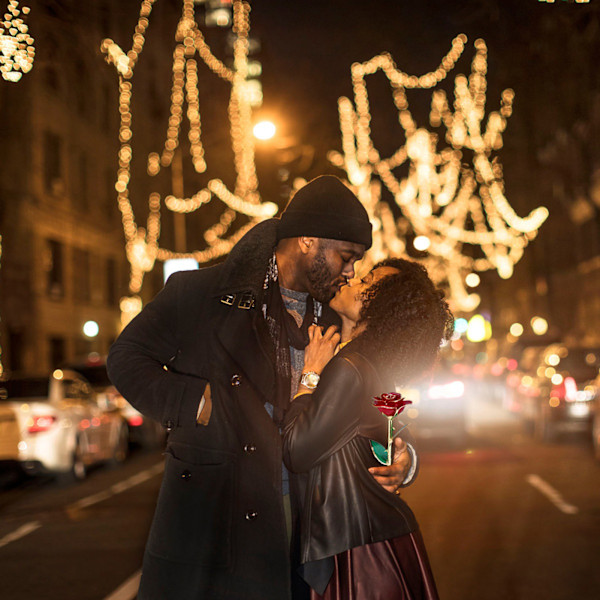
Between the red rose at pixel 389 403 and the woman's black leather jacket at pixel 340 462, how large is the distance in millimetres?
39

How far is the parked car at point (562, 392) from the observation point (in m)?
17.9

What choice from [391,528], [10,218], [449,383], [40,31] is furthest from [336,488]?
[10,218]

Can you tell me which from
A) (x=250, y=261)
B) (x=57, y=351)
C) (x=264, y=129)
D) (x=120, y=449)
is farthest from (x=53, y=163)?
(x=250, y=261)

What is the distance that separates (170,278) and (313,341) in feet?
1.59

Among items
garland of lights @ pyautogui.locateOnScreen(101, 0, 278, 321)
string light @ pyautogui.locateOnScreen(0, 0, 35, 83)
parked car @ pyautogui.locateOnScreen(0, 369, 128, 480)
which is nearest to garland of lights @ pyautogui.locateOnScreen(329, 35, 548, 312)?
garland of lights @ pyautogui.locateOnScreen(101, 0, 278, 321)

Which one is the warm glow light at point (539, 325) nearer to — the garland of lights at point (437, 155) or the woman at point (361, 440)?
the garland of lights at point (437, 155)

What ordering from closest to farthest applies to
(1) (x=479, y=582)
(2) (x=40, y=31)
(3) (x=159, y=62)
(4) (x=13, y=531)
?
1. (1) (x=479, y=582)
2. (2) (x=40, y=31)
3. (4) (x=13, y=531)
4. (3) (x=159, y=62)

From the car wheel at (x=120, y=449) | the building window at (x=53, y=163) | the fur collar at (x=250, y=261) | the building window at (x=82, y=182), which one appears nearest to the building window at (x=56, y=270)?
the building window at (x=53, y=163)

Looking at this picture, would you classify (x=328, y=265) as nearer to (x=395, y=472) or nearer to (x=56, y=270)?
(x=395, y=472)

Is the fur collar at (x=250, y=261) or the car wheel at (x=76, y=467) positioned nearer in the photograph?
the fur collar at (x=250, y=261)

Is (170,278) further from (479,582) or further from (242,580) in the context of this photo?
(479,582)

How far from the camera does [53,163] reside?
33.7m

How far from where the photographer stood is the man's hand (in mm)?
3156

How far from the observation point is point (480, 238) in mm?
41781
